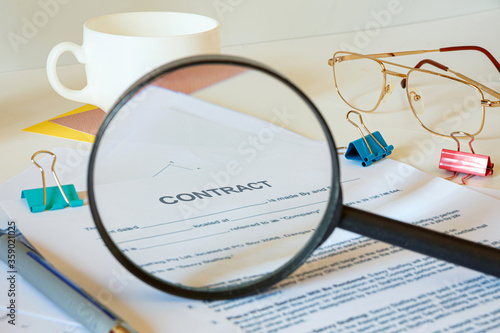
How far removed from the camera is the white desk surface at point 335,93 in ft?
2.06

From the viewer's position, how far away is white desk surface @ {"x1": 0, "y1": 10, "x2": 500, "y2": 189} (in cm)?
63

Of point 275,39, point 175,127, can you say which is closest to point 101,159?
point 175,127

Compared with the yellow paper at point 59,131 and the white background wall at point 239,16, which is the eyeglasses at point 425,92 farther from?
the yellow paper at point 59,131

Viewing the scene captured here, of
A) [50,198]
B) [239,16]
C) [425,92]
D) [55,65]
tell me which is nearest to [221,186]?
[50,198]

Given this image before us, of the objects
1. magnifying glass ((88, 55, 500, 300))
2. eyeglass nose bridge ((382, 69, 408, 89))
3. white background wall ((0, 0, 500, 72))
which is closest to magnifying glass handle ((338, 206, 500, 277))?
magnifying glass ((88, 55, 500, 300))

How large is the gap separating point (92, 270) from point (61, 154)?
0.23m

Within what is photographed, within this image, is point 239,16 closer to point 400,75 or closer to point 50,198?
point 400,75

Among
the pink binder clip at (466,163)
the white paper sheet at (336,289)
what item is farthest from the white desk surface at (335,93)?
the white paper sheet at (336,289)

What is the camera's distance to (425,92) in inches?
31.2

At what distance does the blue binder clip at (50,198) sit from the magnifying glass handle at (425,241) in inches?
10.0

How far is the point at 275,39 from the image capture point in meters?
1.06

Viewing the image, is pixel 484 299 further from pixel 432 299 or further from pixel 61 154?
pixel 61 154

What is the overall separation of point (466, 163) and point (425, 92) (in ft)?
0.80

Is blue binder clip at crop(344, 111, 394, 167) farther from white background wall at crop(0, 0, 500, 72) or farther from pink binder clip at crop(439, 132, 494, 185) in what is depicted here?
white background wall at crop(0, 0, 500, 72)
